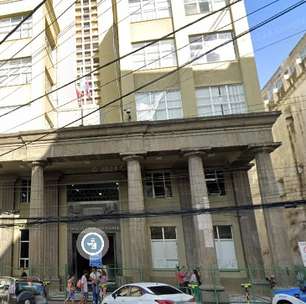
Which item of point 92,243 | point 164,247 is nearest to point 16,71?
point 164,247

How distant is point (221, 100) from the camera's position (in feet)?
77.6

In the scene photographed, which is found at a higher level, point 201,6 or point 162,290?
point 201,6

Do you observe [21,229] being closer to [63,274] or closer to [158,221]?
[63,274]

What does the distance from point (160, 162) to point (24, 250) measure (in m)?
11.3

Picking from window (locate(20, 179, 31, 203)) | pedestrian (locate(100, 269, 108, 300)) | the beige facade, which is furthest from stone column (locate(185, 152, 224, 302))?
the beige facade

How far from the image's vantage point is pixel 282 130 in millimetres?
41031

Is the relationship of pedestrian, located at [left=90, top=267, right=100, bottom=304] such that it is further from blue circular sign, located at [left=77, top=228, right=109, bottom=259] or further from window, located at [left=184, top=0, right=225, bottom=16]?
window, located at [left=184, top=0, right=225, bottom=16]

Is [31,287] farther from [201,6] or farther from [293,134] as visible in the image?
[293,134]

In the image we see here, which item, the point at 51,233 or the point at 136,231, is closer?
the point at 136,231

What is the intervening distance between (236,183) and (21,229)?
51.0 feet

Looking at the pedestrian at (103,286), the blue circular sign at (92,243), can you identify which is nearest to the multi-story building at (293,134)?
the pedestrian at (103,286)

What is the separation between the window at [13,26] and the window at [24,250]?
14.3 meters

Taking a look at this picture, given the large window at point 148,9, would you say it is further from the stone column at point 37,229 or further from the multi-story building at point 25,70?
the stone column at point 37,229

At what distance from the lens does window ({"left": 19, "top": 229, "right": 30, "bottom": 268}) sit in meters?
24.4
